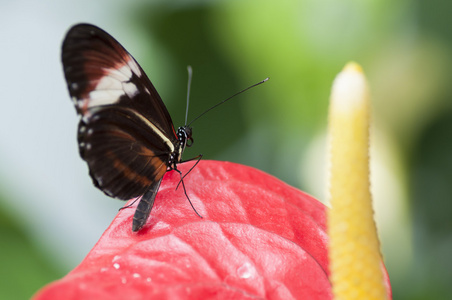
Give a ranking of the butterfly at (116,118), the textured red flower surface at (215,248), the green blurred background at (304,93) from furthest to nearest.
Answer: the green blurred background at (304,93), the butterfly at (116,118), the textured red flower surface at (215,248)

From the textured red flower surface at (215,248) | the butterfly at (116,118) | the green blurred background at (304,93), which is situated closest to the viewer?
the textured red flower surface at (215,248)

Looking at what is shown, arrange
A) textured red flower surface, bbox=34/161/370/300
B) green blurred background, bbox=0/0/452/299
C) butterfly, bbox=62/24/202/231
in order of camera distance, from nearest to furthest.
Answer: textured red flower surface, bbox=34/161/370/300, butterfly, bbox=62/24/202/231, green blurred background, bbox=0/0/452/299

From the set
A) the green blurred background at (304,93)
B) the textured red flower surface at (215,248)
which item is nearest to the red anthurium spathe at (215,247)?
the textured red flower surface at (215,248)

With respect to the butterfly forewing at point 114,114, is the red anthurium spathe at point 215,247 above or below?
below

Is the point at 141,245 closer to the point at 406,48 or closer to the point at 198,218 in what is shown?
the point at 198,218

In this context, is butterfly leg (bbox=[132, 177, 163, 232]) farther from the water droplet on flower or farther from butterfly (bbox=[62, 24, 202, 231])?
the water droplet on flower

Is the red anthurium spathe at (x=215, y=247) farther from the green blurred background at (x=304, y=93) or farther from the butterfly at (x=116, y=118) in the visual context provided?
the green blurred background at (x=304, y=93)

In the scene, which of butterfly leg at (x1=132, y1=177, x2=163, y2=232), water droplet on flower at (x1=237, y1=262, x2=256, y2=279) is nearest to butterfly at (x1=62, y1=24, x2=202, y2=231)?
butterfly leg at (x1=132, y1=177, x2=163, y2=232)

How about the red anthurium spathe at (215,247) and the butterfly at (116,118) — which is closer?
the red anthurium spathe at (215,247)
